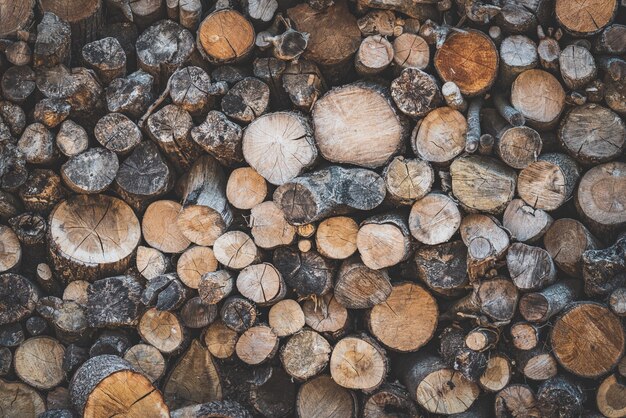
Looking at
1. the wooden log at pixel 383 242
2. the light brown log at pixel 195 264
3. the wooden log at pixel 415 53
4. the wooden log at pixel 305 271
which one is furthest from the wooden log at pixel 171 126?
the wooden log at pixel 415 53

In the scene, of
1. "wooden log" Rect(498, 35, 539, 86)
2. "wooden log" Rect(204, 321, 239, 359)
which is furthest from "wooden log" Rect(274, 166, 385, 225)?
"wooden log" Rect(498, 35, 539, 86)

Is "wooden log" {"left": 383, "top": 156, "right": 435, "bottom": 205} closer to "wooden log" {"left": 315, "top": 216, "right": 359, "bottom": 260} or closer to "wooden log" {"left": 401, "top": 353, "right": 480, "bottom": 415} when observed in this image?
"wooden log" {"left": 315, "top": 216, "right": 359, "bottom": 260}

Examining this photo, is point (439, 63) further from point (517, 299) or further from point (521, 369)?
point (521, 369)

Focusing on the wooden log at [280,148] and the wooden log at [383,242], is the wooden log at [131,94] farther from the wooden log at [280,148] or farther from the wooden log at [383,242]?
the wooden log at [383,242]

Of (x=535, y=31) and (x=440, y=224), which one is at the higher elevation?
(x=535, y=31)

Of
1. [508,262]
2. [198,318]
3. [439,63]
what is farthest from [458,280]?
[198,318]
